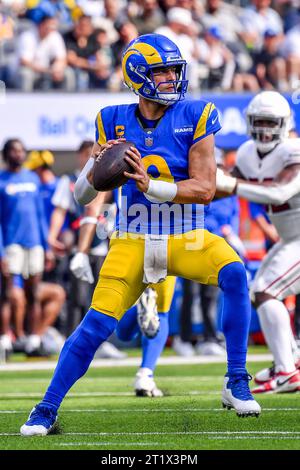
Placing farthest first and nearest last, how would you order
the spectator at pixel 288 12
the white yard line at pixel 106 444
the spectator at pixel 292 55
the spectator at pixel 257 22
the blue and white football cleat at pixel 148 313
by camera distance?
the spectator at pixel 288 12 → the spectator at pixel 257 22 → the spectator at pixel 292 55 → the blue and white football cleat at pixel 148 313 → the white yard line at pixel 106 444

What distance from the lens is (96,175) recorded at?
507 cm

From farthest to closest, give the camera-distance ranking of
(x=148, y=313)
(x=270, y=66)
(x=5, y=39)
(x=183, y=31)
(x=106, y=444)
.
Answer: (x=270, y=66), (x=183, y=31), (x=5, y=39), (x=148, y=313), (x=106, y=444)

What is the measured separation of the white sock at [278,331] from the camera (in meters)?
6.90

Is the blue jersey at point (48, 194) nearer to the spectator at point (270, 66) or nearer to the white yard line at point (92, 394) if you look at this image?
the spectator at point (270, 66)

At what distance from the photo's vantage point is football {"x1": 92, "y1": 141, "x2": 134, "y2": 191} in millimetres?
4977

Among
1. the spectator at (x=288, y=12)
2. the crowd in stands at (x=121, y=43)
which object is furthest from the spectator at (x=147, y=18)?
the spectator at (x=288, y=12)

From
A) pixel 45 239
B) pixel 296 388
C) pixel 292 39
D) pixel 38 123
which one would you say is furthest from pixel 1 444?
pixel 292 39

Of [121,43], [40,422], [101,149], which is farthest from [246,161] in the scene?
[121,43]

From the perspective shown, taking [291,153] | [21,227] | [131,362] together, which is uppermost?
[21,227]

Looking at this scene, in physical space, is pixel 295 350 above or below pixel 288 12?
below

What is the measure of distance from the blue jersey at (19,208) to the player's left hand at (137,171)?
5.37 metres

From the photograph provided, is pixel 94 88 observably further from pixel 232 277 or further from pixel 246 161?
pixel 232 277

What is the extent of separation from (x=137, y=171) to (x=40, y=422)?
1.16m

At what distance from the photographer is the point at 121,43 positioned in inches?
515
